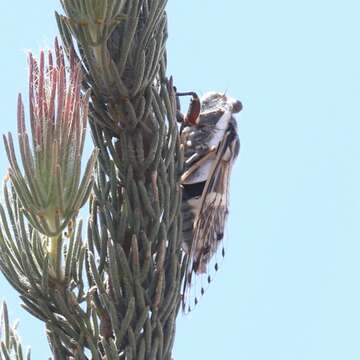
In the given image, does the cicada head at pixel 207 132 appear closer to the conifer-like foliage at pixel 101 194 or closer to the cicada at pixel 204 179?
the cicada at pixel 204 179

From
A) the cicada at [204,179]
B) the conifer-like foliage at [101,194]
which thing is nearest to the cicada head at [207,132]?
the cicada at [204,179]

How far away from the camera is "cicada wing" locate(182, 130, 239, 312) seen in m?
3.13

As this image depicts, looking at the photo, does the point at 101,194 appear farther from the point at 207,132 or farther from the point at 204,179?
the point at 207,132

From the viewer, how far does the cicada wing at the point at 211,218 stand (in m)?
3.13

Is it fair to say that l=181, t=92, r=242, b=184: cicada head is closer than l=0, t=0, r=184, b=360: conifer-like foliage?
No

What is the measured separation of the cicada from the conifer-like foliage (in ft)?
0.85

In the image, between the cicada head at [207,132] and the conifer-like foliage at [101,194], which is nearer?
the conifer-like foliage at [101,194]

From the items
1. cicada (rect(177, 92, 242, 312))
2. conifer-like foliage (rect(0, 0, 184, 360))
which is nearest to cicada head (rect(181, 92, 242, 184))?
cicada (rect(177, 92, 242, 312))

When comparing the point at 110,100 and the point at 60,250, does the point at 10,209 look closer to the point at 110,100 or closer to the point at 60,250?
the point at 60,250

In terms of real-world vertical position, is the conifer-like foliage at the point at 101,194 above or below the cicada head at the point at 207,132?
below

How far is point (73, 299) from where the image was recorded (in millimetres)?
2625

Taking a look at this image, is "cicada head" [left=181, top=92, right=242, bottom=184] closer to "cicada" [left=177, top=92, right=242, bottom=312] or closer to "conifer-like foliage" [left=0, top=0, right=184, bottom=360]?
"cicada" [left=177, top=92, right=242, bottom=312]

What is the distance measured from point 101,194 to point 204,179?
607mm

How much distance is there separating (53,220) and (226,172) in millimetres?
1283
